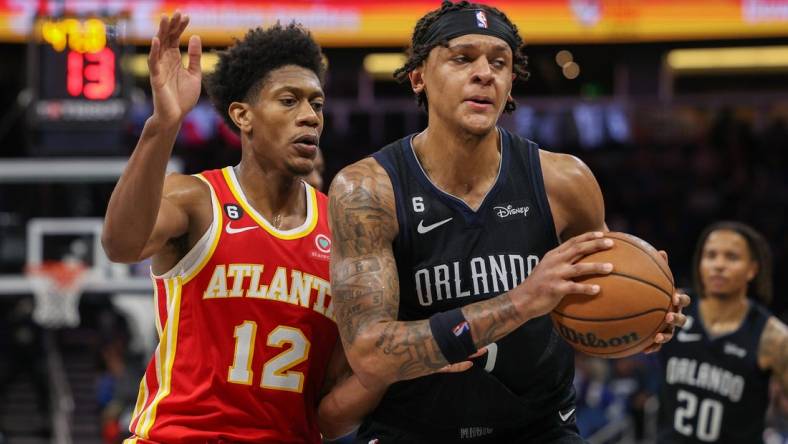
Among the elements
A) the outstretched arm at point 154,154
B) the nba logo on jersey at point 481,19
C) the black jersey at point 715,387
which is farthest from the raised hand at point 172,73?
the black jersey at point 715,387

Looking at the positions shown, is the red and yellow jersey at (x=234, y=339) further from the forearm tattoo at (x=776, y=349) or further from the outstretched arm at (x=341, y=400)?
the forearm tattoo at (x=776, y=349)

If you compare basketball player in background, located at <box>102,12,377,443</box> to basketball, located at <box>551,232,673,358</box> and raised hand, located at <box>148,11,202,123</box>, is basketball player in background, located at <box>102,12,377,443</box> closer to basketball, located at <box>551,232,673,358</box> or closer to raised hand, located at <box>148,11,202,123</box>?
raised hand, located at <box>148,11,202,123</box>

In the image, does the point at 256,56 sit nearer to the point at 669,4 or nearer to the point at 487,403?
the point at 487,403

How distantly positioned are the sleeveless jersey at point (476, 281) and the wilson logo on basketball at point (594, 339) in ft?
1.04

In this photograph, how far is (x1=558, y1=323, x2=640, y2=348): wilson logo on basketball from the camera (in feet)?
11.3

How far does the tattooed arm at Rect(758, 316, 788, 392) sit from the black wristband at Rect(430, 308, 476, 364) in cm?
370

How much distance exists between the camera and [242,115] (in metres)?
4.35

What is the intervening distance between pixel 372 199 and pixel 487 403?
78 cm

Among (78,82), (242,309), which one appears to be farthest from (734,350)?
(78,82)

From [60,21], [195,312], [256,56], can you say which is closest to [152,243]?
[195,312]

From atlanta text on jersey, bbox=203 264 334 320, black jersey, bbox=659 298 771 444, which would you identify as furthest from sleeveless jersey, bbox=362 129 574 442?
black jersey, bbox=659 298 771 444

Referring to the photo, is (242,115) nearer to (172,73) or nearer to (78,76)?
(172,73)

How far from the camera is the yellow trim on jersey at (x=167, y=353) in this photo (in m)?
3.94

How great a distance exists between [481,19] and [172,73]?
1.03 meters
